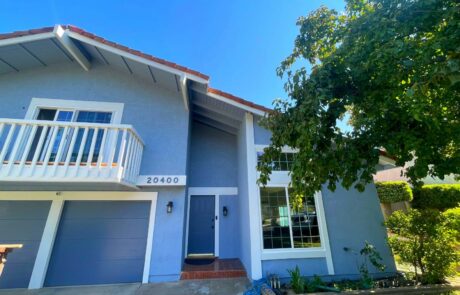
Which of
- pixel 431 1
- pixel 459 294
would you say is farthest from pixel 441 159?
pixel 459 294

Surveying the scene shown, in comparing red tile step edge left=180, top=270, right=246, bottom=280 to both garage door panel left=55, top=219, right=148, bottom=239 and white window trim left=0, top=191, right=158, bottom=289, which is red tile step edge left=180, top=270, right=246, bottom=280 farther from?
garage door panel left=55, top=219, right=148, bottom=239

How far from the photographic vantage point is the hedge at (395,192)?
12555 mm

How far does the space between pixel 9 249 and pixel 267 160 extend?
18.3 ft

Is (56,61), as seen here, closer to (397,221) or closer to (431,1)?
(431,1)

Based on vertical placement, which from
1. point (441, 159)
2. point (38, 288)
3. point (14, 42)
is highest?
point (14, 42)

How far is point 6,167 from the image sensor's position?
4918mm

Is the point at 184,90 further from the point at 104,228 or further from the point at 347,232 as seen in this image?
the point at 347,232

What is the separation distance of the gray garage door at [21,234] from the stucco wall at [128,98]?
3.14m

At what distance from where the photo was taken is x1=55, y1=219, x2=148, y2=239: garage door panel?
6398 millimetres

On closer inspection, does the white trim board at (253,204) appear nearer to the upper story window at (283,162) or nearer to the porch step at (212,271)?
the upper story window at (283,162)

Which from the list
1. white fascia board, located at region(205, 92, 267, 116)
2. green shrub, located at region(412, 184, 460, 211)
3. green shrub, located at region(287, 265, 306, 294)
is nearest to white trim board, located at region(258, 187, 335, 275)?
green shrub, located at region(287, 265, 306, 294)

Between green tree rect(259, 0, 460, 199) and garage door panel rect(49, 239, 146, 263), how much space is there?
16.4ft

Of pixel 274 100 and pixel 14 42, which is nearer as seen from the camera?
pixel 274 100

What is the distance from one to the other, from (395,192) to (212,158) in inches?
490
